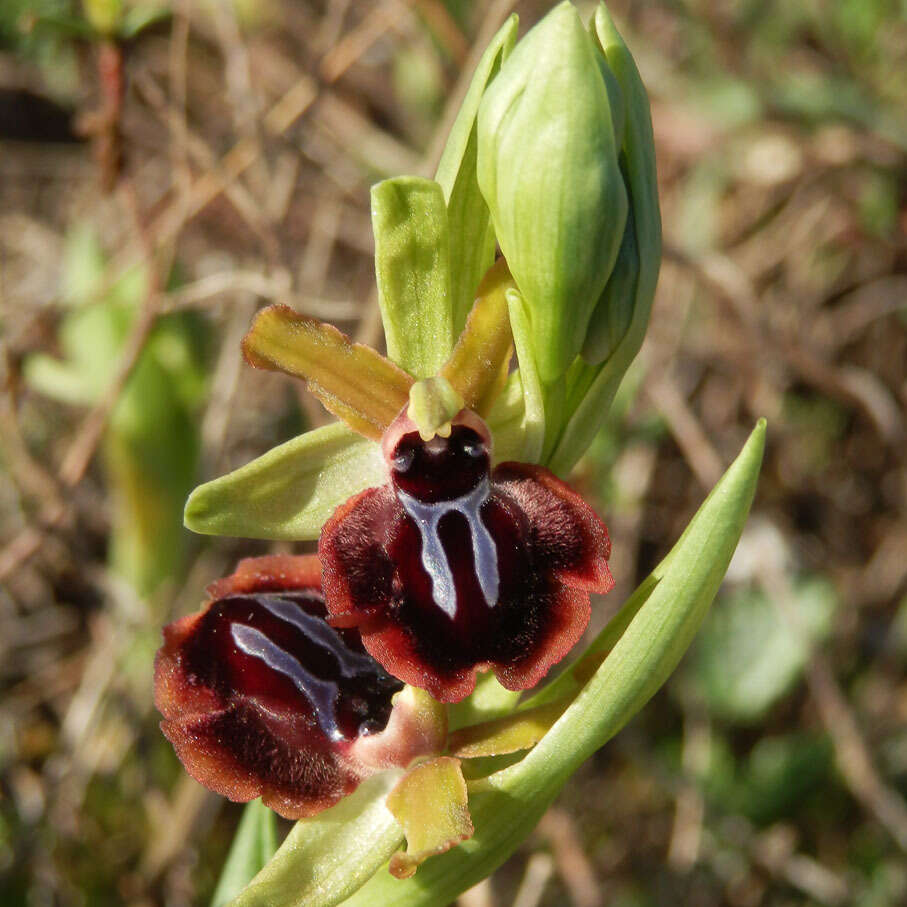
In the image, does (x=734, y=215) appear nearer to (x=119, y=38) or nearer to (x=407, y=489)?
(x=119, y=38)

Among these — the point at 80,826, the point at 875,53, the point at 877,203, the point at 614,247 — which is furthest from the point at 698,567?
the point at 875,53

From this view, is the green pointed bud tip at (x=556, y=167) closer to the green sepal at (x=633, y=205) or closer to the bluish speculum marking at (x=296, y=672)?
the green sepal at (x=633, y=205)

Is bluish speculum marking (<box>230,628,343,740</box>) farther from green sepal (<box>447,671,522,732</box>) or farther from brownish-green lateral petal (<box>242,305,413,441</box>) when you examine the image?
brownish-green lateral petal (<box>242,305,413,441</box>)

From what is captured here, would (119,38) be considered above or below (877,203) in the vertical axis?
above

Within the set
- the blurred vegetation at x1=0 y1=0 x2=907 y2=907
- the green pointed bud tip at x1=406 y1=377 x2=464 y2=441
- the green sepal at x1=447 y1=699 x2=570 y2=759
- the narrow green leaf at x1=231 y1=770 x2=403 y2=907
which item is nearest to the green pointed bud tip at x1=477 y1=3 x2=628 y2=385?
the green pointed bud tip at x1=406 y1=377 x2=464 y2=441

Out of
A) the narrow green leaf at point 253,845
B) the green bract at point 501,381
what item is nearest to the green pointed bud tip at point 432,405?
the green bract at point 501,381

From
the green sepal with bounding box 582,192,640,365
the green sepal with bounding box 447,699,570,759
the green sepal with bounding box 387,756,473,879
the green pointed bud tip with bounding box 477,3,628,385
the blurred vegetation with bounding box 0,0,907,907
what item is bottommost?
the blurred vegetation with bounding box 0,0,907,907
